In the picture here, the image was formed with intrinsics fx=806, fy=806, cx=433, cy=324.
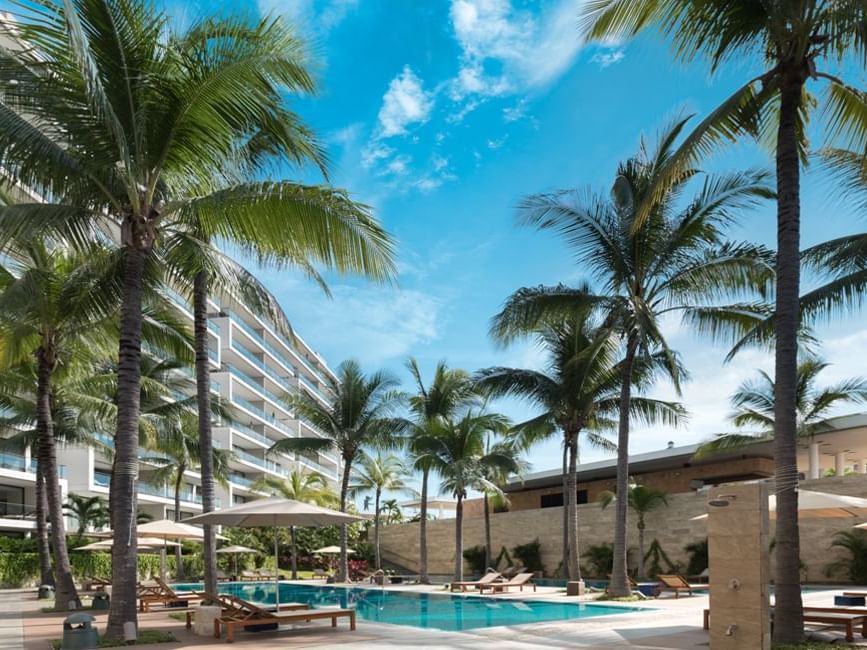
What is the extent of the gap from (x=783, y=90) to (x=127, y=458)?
10.9 meters

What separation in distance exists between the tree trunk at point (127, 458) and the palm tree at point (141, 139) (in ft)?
0.07

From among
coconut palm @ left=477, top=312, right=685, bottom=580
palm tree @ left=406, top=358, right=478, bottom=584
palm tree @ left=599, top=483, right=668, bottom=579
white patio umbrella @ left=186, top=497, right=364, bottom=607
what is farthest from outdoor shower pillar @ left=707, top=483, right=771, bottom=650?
palm tree @ left=406, top=358, right=478, bottom=584

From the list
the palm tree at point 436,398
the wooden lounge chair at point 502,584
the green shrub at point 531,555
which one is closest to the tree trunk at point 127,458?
the wooden lounge chair at point 502,584

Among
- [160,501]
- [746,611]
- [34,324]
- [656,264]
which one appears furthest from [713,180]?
[160,501]

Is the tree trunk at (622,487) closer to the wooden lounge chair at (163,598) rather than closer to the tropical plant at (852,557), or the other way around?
the tropical plant at (852,557)

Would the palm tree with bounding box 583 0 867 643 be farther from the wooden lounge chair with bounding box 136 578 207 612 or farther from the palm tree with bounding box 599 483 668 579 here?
the palm tree with bounding box 599 483 668 579

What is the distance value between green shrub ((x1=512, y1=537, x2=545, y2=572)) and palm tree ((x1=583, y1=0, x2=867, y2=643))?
26875 mm

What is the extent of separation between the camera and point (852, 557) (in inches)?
985

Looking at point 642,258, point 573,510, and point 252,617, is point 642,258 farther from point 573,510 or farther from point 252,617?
point 252,617

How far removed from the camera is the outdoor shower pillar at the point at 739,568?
9.39m

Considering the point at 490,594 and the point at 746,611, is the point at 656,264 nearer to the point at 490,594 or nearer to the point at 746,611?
the point at 746,611

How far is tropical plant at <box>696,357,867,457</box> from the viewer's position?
90.0 ft

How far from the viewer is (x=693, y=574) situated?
29.1 meters

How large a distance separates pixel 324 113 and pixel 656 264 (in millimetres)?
8335
